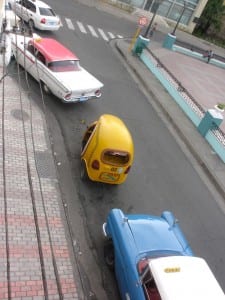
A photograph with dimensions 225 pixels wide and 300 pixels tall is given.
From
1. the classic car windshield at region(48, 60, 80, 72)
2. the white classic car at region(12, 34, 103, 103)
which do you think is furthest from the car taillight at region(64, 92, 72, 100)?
the classic car windshield at region(48, 60, 80, 72)

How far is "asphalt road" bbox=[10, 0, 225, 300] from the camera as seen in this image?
928cm

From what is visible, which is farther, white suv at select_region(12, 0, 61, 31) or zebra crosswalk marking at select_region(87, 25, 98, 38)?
zebra crosswalk marking at select_region(87, 25, 98, 38)

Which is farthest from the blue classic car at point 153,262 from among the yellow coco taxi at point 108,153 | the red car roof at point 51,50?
the red car roof at point 51,50

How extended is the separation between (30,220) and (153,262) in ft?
11.2

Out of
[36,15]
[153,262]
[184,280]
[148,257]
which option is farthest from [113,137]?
[36,15]

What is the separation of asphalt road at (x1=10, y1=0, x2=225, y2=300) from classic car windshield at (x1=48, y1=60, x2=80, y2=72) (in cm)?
121

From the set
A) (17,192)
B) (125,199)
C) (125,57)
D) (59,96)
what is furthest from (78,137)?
(125,57)

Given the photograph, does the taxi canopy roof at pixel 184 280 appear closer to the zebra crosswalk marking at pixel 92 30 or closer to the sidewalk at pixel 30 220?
the sidewalk at pixel 30 220

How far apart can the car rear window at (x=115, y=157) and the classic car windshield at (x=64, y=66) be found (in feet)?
17.8

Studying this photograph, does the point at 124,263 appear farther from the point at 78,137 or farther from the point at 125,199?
the point at 78,137

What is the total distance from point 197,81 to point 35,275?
60.1 feet

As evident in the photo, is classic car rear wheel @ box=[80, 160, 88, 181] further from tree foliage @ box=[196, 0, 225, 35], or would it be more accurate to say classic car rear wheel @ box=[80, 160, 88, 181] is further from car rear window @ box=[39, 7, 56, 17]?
tree foliage @ box=[196, 0, 225, 35]

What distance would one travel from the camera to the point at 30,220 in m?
8.90

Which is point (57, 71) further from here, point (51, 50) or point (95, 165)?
point (95, 165)
